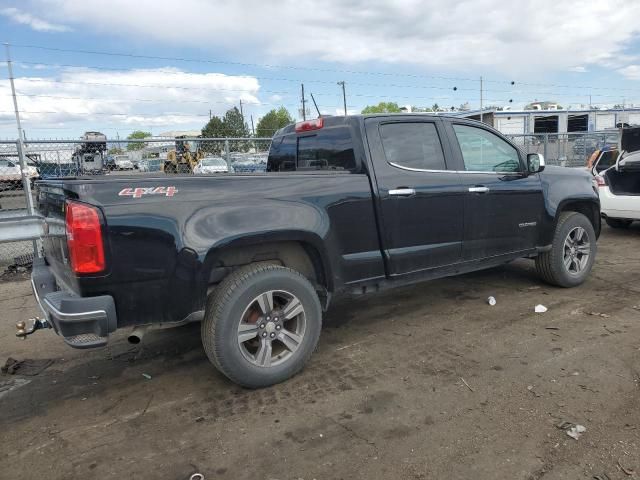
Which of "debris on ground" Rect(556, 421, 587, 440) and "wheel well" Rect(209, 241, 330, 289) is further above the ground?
"wheel well" Rect(209, 241, 330, 289)

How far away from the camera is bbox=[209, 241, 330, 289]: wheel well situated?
344cm

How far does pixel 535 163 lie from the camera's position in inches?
203

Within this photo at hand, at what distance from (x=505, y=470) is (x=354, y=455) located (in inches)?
30.6

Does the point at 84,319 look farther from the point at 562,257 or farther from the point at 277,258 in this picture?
the point at 562,257

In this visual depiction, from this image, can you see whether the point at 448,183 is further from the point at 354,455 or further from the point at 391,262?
the point at 354,455

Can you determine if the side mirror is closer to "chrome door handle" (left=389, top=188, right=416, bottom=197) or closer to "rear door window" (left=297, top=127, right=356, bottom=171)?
"chrome door handle" (left=389, top=188, right=416, bottom=197)

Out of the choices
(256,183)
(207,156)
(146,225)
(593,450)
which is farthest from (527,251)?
(207,156)

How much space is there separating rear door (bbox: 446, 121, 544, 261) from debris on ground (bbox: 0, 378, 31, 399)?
3.81 m

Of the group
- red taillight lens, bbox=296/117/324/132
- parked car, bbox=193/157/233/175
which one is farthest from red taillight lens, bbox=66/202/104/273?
parked car, bbox=193/157/233/175

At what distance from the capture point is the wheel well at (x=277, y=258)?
3.44 m

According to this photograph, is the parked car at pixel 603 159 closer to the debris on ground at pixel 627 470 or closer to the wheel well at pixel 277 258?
the wheel well at pixel 277 258

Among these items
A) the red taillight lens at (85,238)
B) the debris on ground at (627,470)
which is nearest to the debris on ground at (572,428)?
the debris on ground at (627,470)

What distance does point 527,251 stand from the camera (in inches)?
205

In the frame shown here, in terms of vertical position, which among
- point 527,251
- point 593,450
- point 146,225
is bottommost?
point 593,450
